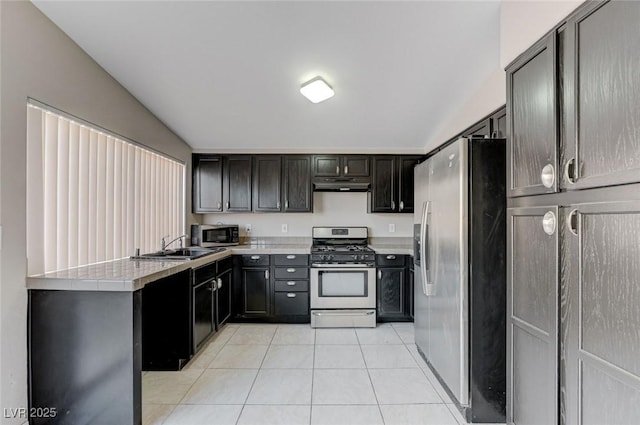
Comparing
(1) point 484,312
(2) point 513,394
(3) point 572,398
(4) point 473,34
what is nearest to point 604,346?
(3) point 572,398

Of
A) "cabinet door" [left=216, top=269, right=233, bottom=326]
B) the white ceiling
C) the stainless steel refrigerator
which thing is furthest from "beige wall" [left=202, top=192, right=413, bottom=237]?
the stainless steel refrigerator

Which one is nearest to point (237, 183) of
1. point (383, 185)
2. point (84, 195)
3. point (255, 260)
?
point (255, 260)

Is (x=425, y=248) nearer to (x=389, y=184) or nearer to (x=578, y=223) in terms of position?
(x=578, y=223)

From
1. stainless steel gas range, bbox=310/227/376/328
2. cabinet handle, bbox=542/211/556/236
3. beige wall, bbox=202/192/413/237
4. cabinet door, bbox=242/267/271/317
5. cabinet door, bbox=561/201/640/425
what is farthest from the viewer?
beige wall, bbox=202/192/413/237

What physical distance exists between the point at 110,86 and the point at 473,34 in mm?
2717

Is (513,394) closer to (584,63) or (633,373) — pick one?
(633,373)

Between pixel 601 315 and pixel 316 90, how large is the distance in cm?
247

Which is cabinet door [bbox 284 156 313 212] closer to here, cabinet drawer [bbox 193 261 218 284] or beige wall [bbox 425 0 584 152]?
cabinet drawer [bbox 193 261 218 284]

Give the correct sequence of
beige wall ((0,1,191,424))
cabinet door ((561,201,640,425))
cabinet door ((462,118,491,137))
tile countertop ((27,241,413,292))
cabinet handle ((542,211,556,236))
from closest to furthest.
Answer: cabinet door ((561,201,640,425)), cabinet handle ((542,211,556,236)), beige wall ((0,1,191,424)), tile countertop ((27,241,413,292)), cabinet door ((462,118,491,137))

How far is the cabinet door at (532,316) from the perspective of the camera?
1.39 meters

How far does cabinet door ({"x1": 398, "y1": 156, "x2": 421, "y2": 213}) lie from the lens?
4.24 metres

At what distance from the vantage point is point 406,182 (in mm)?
4258

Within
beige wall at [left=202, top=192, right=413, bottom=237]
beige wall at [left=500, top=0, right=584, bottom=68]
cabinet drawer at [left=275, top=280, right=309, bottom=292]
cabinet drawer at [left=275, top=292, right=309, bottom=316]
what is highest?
beige wall at [left=500, top=0, right=584, bottom=68]

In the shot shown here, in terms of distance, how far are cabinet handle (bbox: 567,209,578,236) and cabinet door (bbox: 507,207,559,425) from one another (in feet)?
0.25
